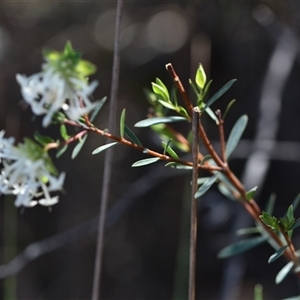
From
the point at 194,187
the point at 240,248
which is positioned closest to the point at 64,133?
the point at 194,187

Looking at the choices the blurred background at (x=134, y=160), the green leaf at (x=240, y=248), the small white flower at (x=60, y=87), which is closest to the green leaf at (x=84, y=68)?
the small white flower at (x=60, y=87)

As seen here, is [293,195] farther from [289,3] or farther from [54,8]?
[54,8]

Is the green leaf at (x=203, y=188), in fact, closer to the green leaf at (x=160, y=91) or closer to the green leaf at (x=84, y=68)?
the green leaf at (x=160, y=91)

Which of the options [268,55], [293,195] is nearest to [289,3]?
[268,55]

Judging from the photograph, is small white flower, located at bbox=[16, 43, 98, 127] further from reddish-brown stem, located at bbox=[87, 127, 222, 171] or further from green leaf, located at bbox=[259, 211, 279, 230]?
green leaf, located at bbox=[259, 211, 279, 230]

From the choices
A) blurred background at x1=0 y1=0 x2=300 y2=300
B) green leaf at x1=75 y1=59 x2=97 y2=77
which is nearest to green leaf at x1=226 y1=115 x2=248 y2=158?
green leaf at x1=75 y1=59 x2=97 y2=77

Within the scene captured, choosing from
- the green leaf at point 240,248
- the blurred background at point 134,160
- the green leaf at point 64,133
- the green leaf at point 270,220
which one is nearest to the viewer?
the green leaf at point 270,220
